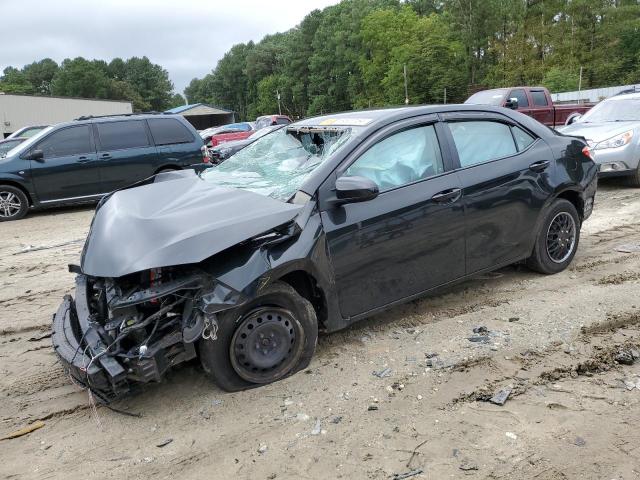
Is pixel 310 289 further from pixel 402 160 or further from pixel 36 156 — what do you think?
pixel 36 156

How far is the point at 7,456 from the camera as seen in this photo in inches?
115

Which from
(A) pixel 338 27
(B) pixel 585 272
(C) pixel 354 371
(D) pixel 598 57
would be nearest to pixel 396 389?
(C) pixel 354 371

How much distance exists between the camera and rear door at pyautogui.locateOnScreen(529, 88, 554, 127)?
55.9 feet

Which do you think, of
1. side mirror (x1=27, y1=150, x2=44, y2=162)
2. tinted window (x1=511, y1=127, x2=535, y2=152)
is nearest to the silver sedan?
tinted window (x1=511, y1=127, x2=535, y2=152)

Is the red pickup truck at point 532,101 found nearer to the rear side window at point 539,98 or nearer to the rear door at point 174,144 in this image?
the rear side window at point 539,98

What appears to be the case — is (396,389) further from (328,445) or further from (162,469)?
(162,469)

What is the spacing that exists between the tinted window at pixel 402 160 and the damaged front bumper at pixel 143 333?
1.40 meters

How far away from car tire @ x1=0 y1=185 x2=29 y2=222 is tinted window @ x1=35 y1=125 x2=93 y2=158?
88 centimetres

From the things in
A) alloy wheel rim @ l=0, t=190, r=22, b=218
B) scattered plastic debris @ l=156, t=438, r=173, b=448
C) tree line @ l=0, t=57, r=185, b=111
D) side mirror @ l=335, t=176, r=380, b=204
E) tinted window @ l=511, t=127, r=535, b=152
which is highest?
tree line @ l=0, t=57, r=185, b=111

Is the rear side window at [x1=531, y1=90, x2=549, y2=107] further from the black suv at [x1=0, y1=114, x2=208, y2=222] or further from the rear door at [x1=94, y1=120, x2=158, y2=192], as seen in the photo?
the rear door at [x1=94, y1=120, x2=158, y2=192]

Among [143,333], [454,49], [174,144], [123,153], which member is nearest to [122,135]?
[123,153]

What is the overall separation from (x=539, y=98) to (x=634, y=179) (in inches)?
360

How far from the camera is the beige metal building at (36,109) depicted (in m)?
38.8

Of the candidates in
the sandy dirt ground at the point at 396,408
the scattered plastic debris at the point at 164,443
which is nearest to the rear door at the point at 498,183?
the sandy dirt ground at the point at 396,408
